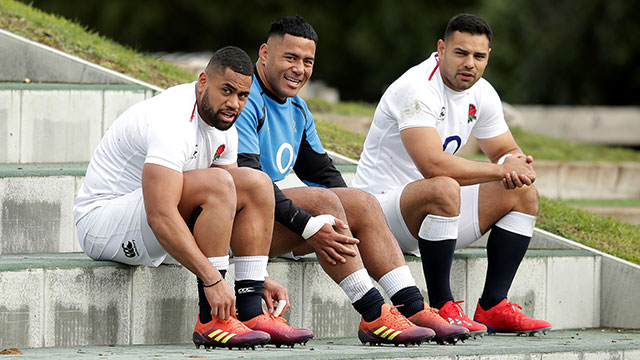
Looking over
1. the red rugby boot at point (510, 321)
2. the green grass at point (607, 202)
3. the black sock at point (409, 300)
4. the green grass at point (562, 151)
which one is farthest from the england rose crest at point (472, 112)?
the green grass at point (562, 151)

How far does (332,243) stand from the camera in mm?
4875

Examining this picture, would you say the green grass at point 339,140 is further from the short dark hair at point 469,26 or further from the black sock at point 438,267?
the black sock at point 438,267

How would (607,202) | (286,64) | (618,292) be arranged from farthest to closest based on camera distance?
1. (607,202)
2. (618,292)
3. (286,64)

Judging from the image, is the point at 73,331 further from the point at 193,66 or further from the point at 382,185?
the point at 193,66

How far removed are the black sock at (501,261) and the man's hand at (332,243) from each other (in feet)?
3.09

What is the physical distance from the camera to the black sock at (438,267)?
5222 mm

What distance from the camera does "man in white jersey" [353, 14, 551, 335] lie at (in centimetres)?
524

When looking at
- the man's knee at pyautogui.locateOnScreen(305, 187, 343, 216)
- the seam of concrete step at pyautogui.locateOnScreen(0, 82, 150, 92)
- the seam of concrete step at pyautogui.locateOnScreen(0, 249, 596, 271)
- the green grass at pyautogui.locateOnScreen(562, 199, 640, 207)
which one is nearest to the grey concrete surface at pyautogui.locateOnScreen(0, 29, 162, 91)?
the seam of concrete step at pyautogui.locateOnScreen(0, 82, 150, 92)

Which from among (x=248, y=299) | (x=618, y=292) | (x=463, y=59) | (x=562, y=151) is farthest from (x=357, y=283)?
(x=562, y=151)

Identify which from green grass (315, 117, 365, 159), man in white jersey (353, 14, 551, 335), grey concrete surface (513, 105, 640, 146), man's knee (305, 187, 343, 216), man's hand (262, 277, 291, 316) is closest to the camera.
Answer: man's hand (262, 277, 291, 316)

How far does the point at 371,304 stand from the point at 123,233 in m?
1.13

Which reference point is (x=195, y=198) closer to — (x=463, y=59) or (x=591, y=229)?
(x=463, y=59)

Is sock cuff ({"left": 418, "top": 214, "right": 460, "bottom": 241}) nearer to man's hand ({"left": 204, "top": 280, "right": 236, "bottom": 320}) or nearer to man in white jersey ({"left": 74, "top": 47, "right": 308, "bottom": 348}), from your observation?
man in white jersey ({"left": 74, "top": 47, "right": 308, "bottom": 348})

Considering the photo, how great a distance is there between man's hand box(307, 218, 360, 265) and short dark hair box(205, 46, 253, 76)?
2.52ft
